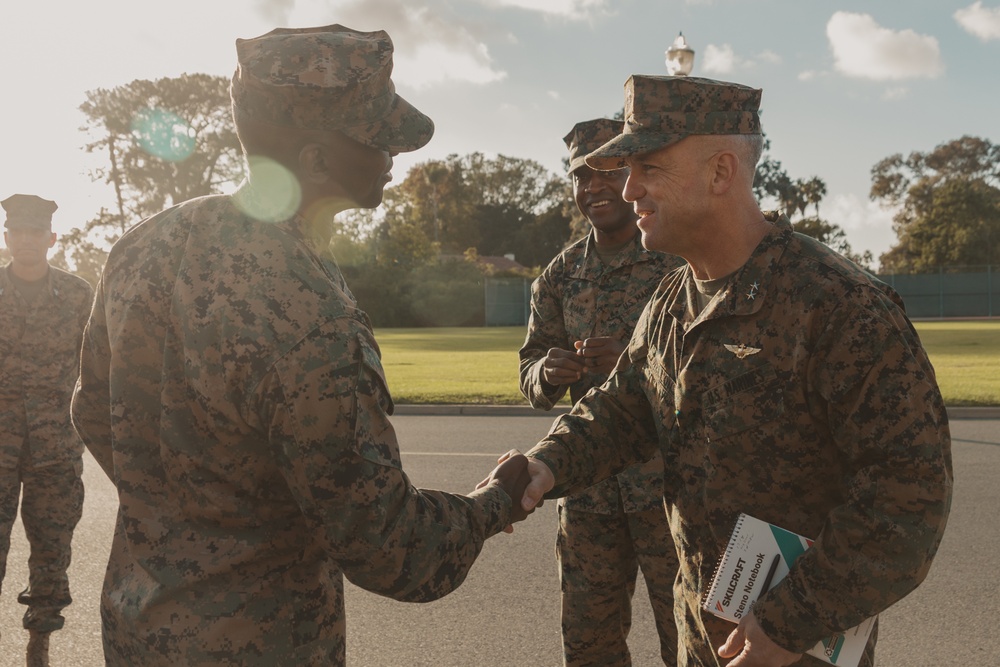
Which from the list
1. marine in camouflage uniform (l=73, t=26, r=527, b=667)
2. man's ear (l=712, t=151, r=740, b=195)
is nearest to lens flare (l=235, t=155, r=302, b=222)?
marine in camouflage uniform (l=73, t=26, r=527, b=667)

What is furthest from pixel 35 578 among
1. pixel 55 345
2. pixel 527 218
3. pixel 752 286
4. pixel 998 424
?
pixel 527 218

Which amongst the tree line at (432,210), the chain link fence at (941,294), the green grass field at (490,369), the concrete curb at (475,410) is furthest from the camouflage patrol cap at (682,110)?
the chain link fence at (941,294)

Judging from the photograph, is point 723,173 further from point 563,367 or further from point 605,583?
point 605,583

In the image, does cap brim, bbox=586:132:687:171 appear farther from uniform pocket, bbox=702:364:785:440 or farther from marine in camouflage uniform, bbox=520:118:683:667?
marine in camouflage uniform, bbox=520:118:683:667

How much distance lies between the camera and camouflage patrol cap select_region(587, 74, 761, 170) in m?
2.29

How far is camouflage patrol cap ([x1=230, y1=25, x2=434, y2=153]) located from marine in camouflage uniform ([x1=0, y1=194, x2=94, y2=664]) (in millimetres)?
3603

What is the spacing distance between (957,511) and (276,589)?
5.90m

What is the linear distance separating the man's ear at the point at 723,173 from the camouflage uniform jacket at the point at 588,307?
1414 millimetres

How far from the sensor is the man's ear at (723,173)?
2316 millimetres

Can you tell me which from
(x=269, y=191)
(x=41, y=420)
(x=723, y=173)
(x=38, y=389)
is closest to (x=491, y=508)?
(x=269, y=191)

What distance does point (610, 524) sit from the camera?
11.4ft

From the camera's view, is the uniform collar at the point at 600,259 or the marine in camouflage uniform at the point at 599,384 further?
the uniform collar at the point at 600,259

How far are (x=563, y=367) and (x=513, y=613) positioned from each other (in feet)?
5.56

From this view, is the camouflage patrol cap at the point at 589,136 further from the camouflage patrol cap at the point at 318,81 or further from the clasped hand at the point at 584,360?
the camouflage patrol cap at the point at 318,81
